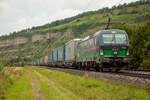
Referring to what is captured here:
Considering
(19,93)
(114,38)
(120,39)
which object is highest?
(114,38)

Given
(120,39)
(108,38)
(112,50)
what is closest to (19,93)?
(112,50)

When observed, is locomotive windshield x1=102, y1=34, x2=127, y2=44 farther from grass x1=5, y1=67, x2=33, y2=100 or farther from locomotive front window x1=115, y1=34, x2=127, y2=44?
grass x1=5, y1=67, x2=33, y2=100

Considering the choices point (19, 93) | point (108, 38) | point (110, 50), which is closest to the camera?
point (19, 93)

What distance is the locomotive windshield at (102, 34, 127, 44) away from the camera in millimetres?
36875

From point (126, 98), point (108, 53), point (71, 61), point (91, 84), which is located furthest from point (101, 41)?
point (71, 61)

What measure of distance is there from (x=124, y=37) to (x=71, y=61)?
2283 centimetres

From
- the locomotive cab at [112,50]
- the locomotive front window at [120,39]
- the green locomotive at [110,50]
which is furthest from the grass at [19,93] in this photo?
the locomotive front window at [120,39]

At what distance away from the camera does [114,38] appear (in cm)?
3725

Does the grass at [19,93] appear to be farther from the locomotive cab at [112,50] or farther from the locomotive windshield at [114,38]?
the locomotive windshield at [114,38]

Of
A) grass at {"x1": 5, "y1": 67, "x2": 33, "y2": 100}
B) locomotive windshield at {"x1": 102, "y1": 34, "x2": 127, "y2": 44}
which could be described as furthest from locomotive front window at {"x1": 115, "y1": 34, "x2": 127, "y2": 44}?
grass at {"x1": 5, "y1": 67, "x2": 33, "y2": 100}

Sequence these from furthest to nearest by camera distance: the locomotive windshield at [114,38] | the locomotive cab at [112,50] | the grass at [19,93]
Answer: the locomotive windshield at [114,38], the locomotive cab at [112,50], the grass at [19,93]

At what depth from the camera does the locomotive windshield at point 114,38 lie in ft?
121

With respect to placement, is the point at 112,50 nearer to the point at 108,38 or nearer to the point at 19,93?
the point at 108,38

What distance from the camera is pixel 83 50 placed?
47.0m
